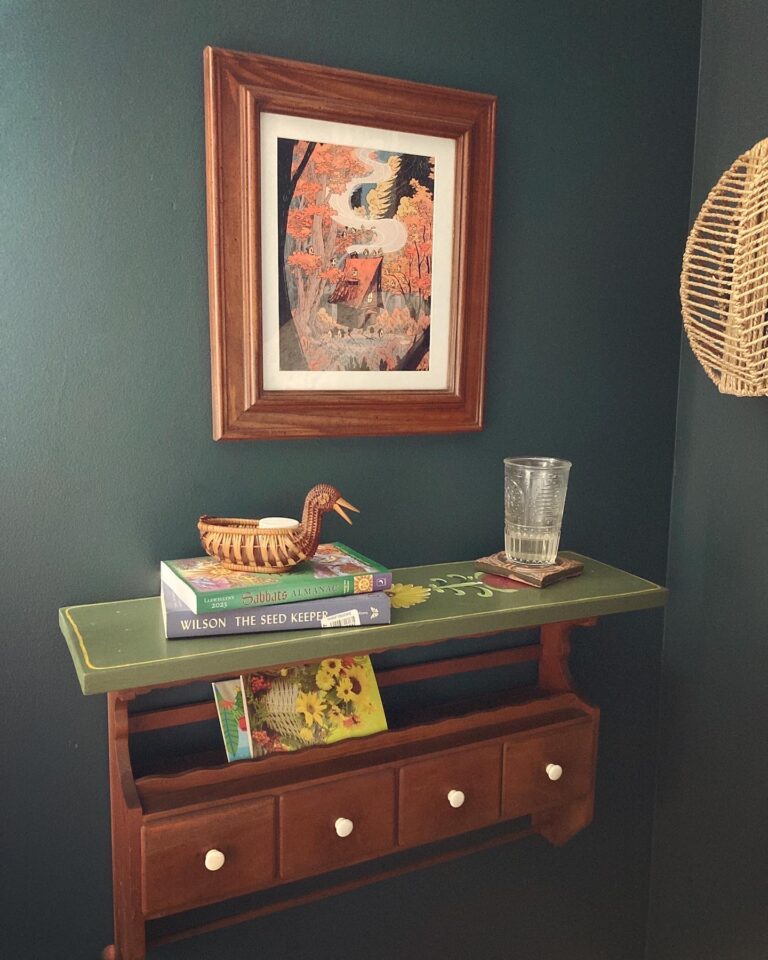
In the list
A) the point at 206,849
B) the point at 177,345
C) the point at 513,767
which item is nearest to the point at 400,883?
the point at 513,767

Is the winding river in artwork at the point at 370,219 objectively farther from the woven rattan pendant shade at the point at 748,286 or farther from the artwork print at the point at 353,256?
the woven rattan pendant shade at the point at 748,286

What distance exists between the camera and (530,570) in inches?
53.7

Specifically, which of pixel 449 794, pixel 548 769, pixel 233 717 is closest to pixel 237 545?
pixel 233 717

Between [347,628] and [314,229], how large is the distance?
580 mm

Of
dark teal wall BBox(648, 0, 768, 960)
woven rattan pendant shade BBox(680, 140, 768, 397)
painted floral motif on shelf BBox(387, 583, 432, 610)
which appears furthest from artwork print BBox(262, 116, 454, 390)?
dark teal wall BBox(648, 0, 768, 960)

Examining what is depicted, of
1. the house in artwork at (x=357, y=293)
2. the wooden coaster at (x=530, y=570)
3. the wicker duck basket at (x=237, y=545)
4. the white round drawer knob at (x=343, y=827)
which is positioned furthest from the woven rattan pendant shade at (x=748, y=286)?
the white round drawer knob at (x=343, y=827)

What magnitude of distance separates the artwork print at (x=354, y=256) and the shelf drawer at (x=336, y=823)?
1.91 feet

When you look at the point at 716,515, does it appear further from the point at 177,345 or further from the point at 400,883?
the point at 177,345

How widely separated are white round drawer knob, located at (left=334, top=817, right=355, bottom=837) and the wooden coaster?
430 mm

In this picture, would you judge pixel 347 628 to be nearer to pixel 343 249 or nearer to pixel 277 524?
pixel 277 524

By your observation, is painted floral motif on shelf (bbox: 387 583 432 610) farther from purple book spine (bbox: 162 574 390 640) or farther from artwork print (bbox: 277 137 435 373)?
artwork print (bbox: 277 137 435 373)

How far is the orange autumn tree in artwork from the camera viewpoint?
1.28 meters

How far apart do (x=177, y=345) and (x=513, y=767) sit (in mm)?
819

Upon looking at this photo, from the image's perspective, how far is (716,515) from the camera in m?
1.65
